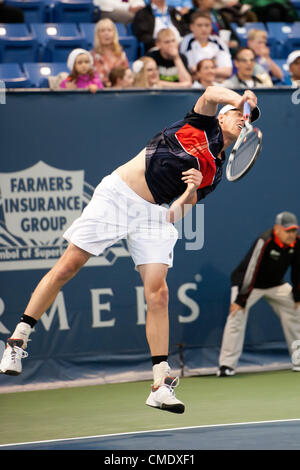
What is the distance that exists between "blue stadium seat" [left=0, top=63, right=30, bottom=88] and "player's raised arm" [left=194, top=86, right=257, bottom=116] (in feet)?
15.1

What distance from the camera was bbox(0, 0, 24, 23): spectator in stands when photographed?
11420mm

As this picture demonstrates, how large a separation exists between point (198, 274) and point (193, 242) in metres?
0.36

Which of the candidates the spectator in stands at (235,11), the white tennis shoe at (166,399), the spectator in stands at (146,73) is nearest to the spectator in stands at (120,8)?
the spectator in stands at (235,11)

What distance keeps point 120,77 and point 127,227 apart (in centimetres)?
400

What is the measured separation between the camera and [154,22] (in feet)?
38.1

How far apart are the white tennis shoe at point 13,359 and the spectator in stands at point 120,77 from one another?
4421 millimetres

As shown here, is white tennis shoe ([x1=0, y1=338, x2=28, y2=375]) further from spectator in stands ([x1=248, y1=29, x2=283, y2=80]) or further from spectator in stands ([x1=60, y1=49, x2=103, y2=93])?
spectator in stands ([x1=248, y1=29, x2=283, y2=80])

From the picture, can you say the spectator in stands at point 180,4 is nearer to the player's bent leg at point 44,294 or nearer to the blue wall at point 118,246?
the blue wall at point 118,246

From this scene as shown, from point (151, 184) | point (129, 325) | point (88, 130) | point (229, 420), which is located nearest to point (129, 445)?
point (229, 420)

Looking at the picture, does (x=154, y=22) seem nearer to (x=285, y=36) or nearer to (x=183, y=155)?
(x=285, y=36)

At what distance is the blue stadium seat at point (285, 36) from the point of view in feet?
41.9

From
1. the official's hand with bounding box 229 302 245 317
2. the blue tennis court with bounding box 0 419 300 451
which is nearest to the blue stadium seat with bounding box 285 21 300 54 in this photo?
the official's hand with bounding box 229 302 245 317

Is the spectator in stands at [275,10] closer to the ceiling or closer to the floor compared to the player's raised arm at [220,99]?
closer to the ceiling

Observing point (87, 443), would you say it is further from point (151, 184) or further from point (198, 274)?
point (198, 274)
